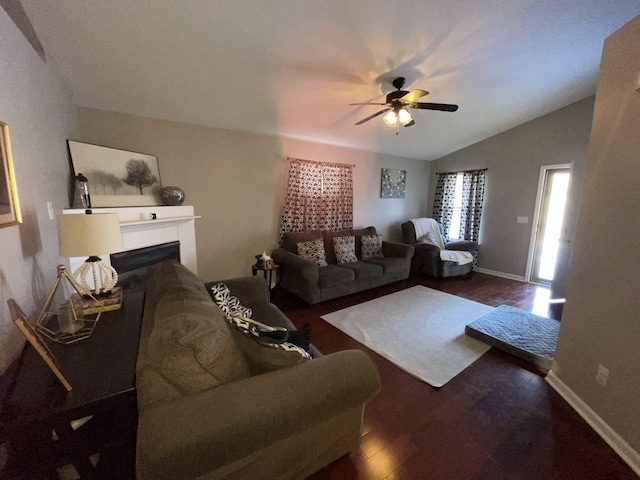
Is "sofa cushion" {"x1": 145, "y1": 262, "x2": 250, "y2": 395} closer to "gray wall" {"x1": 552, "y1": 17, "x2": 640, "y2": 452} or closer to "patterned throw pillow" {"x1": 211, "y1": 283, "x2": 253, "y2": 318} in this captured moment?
"patterned throw pillow" {"x1": 211, "y1": 283, "x2": 253, "y2": 318}

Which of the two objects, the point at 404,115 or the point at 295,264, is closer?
the point at 404,115

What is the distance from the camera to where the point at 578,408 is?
5.58 feet

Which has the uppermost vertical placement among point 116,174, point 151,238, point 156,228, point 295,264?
point 116,174

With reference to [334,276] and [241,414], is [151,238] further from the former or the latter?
[241,414]

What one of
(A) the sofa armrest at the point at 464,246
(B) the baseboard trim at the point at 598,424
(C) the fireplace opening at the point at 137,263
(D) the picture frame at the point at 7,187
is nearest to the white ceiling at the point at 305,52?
(D) the picture frame at the point at 7,187

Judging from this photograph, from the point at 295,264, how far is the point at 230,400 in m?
2.34

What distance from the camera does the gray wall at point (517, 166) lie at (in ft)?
12.3

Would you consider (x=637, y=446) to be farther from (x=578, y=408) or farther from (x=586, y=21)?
(x=586, y=21)

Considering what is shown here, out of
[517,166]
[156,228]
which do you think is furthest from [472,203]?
[156,228]

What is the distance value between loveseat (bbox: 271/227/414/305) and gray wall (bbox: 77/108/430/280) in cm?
53

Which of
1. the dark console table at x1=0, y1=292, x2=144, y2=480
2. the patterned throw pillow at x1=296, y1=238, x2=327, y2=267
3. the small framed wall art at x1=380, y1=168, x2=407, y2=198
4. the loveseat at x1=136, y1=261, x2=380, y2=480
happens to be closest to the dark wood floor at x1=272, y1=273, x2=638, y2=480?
the loveseat at x1=136, y1=261, x2=380, y2=480

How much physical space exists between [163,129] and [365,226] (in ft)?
11.6

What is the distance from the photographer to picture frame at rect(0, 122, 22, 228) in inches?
40.4

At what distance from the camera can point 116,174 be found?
2537 millimetres
